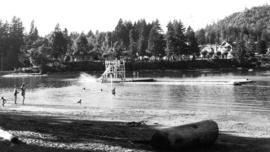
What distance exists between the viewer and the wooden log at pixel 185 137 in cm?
1830

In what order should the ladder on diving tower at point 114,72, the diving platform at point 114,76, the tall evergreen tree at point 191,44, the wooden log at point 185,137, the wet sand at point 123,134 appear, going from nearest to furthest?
the wet sand at point 123,134 → the wooden log at point 185,137 → the diving platform at point 114,76 → the ladder on diving tower at point 114,72 → the tall evergreen tree at point 191,44

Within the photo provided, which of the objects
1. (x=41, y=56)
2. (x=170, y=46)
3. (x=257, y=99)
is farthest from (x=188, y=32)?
(x=257, y=99)

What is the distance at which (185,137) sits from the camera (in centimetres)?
1866

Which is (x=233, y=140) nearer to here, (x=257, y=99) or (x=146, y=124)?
(x=146, y=124)

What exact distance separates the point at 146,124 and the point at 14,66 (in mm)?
156662

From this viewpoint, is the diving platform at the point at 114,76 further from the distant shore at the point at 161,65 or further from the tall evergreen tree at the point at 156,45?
the tall evergreen tree at the point at 156,45

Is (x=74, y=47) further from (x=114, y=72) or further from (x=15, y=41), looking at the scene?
(x=114, y=72)

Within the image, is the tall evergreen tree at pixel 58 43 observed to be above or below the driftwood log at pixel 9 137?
above

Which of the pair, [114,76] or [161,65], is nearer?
[114,76]

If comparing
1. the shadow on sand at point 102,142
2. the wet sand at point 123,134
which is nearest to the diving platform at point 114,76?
the wet sand at point 123,134

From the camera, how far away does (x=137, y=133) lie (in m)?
24.2

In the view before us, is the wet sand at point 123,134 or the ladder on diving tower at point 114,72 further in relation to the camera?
the ladder on diving tower at point 114,72

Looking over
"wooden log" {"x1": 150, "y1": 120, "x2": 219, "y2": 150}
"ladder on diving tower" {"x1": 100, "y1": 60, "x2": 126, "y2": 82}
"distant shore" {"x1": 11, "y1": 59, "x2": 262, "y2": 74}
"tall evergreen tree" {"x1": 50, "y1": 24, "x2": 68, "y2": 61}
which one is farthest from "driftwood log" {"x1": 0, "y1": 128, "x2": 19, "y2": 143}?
"tall evergreen tree" {"x1": 50, "y1": 24, "x2": 68, "y2": 61}

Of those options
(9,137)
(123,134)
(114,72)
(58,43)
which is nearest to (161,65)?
(58,43)
